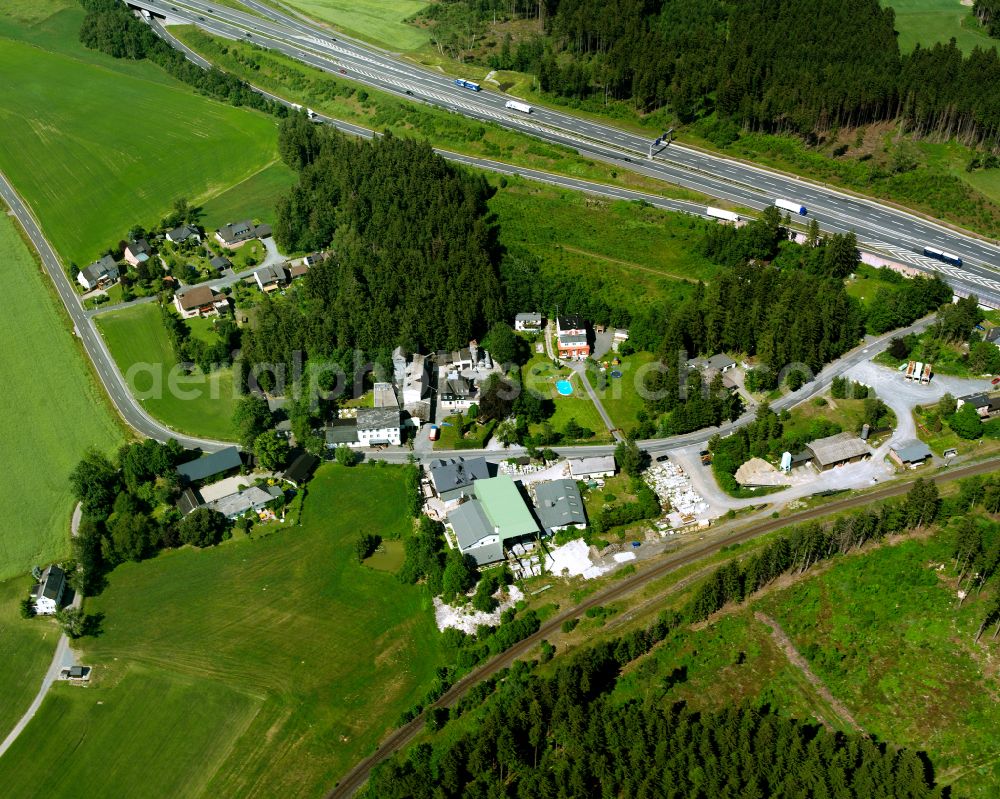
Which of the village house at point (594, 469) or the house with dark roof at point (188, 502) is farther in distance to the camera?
the village house at point (594, 469)

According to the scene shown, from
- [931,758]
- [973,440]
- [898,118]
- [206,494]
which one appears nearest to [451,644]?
[206,494]

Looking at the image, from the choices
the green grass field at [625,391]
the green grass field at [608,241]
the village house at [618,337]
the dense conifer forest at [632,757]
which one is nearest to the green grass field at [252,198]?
the green grass field at [608,241]

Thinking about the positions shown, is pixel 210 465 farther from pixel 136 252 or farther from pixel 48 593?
pixel 136 252

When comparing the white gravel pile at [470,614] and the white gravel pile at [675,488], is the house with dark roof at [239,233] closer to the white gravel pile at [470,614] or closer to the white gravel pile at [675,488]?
the white gravel pile at [470,614]

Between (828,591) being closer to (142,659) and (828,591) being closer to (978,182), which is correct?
(142,659)

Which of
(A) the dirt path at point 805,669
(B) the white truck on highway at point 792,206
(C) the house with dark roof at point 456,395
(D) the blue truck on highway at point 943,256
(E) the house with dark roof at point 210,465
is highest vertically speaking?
(B) the white truck on highway at point 792,206

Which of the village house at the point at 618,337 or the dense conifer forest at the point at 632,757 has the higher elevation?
the village house at the point at 618,337
